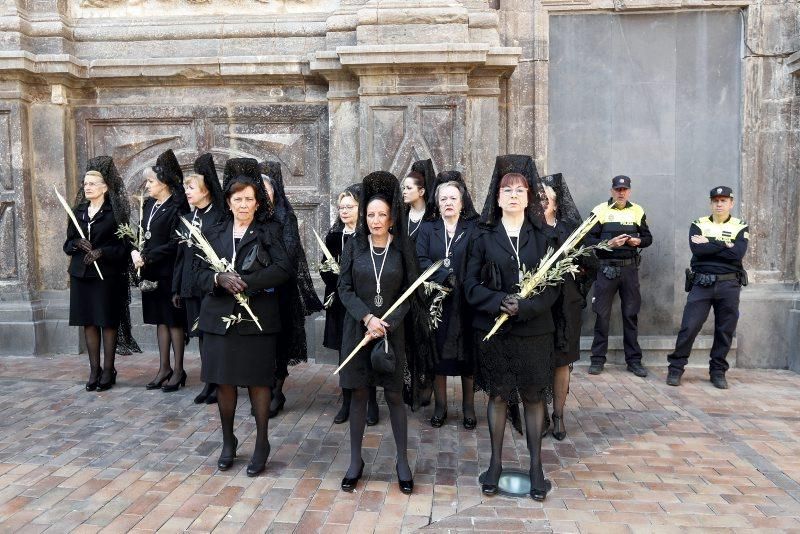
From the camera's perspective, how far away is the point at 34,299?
26.5 feet

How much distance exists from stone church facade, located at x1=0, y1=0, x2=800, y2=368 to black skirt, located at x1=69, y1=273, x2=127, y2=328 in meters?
1.88

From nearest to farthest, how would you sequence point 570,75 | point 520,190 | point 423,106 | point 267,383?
point 520,190 < point 267,383 < point 423,106 < point 570,75

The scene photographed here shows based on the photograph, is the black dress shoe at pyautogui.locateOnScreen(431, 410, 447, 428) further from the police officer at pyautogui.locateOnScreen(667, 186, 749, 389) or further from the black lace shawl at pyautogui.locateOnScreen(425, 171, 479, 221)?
the police officer at pyautogui.locateOnScreen(667, 186, 749, 389)

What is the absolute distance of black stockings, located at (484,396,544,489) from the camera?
4.07m

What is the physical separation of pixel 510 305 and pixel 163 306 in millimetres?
3945

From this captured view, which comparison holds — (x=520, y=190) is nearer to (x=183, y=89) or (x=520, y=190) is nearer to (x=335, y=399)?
(x=335, y=399)

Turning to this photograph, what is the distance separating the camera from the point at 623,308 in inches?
293

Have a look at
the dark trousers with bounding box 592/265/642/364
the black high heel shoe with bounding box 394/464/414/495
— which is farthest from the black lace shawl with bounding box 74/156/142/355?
the dark trousers with bounding box 592/265/642/364

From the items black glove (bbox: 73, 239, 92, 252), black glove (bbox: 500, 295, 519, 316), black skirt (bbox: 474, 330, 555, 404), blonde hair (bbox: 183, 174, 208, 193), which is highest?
blonde hair (bbox: 183, 174, 208, 193)

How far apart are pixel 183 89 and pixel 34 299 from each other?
3229 mm

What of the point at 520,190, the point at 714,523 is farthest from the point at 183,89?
the point at 714,523

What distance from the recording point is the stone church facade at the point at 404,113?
25.3 ft

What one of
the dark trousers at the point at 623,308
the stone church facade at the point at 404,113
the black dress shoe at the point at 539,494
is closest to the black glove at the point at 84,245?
the stone church facade at the point at 404,113

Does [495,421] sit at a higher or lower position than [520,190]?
lower
